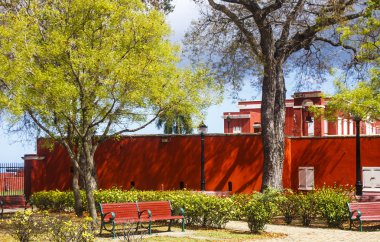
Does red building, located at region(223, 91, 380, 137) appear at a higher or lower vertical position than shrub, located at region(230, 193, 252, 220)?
higher

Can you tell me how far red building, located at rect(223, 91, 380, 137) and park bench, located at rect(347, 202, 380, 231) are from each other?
7.05 metres

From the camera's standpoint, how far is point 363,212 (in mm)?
17906

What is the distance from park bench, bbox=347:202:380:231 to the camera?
17.5 metres

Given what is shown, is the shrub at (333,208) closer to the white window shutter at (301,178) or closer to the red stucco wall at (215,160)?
the red stucco wall at (215,160)

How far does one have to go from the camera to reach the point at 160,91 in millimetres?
19391

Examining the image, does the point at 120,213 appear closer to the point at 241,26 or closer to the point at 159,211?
the point at 159,211

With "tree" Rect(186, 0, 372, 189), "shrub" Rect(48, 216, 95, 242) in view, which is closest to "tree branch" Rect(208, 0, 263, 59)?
"tree" Rect(186, 0, 372, 189)

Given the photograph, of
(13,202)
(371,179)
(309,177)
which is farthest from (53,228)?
(309,177)

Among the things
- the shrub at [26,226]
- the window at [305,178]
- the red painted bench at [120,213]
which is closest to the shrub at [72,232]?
the shrub at [26,226]

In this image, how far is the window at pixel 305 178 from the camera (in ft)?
91.9

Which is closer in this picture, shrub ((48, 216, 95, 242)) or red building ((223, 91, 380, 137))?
shrub ((48, 216, 95, 242))

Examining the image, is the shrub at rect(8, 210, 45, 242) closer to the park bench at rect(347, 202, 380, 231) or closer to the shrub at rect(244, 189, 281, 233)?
the shrub at rect(244, 189, 281, 233)

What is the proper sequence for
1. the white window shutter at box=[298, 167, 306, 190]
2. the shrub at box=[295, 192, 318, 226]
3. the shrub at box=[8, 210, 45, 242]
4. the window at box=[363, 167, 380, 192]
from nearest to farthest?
the shrub at box=[8, 210, 45, 242]
the shrub at box=[295, 192, 318, 226]
the window at box=[363, 167, 380, 192]
the white window shutter at box=[298, 167, 306, 190]

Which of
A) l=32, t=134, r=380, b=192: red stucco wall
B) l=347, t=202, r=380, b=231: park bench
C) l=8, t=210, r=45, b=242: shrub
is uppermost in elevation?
l=32, t=134, r=380, b=192: red stucco wall
